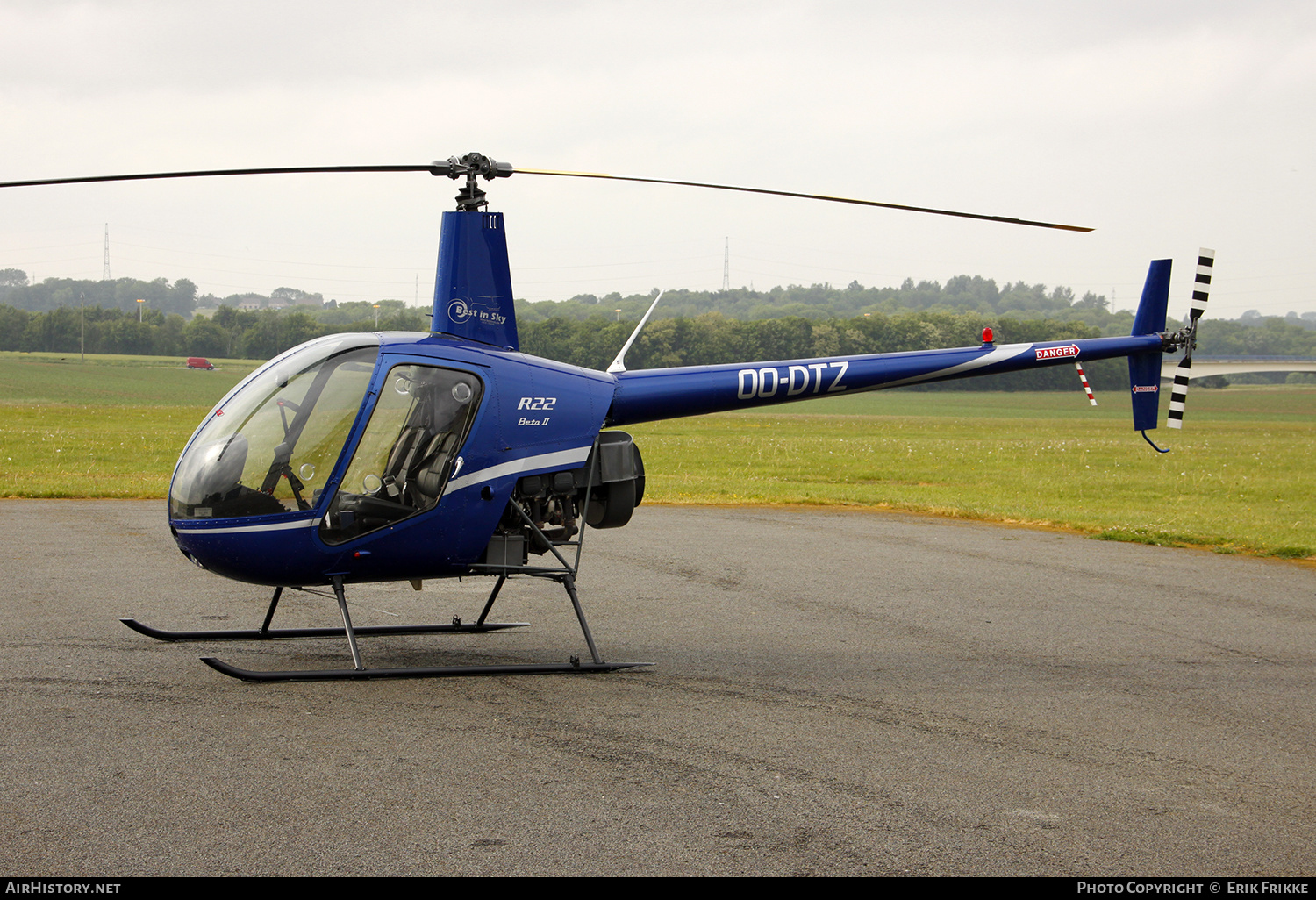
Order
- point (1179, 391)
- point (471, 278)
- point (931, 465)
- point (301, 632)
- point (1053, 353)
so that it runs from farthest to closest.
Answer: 1. point (931, 465)
2. point (1179, 391)
3. point (1053, 353)
4. point (301, 632)
5. point (471, 278)

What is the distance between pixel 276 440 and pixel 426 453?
3.10ft

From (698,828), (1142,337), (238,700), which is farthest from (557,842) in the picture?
(1142,337)

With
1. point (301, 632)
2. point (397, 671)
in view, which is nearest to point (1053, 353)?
point (397, 671)

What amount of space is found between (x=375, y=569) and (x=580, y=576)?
4018mm

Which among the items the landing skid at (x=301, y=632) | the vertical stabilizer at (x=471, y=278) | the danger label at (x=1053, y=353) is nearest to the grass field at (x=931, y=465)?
the danger label at (x=1053, y=353)

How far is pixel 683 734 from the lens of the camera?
5898mm

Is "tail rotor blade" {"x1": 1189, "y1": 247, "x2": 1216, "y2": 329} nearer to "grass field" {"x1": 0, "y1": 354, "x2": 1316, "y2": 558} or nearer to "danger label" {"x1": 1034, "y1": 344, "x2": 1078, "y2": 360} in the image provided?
"danger label" {"x1": 1034, "y1": 344, "x2": 1078, "y2": 360}

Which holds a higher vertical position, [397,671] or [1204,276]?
[1204,276]

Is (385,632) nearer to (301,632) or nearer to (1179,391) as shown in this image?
(301,632)

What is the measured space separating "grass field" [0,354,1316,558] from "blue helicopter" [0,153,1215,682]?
9.67 metres

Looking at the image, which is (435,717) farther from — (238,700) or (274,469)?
(274,469)

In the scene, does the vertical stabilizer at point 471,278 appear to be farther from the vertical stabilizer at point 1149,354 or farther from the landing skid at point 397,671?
the vertical stabilizer at point 1149,354

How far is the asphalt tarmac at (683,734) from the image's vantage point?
437 centimetres

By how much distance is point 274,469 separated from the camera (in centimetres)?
662
